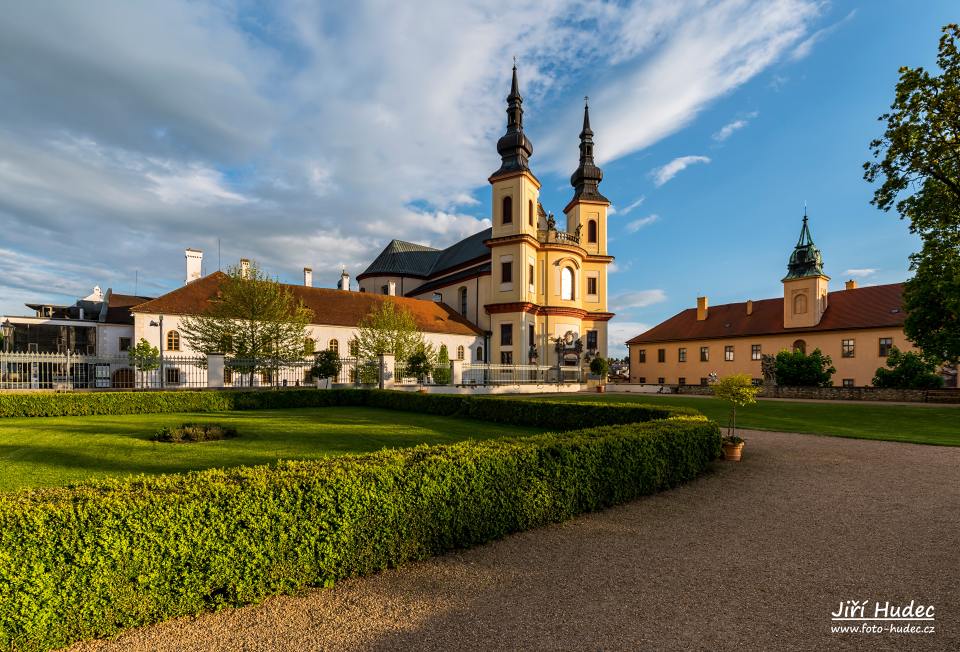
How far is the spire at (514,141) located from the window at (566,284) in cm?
984

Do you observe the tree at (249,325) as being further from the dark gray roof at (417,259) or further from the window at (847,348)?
the window at (847,348)

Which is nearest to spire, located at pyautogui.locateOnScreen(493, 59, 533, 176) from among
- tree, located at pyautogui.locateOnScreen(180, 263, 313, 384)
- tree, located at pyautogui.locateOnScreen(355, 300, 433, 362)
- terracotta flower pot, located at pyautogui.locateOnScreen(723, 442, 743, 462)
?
tree, located at pyautogui.locateOnScreen(355, 300, 433, 362)

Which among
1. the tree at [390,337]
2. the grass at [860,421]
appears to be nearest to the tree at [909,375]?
the grass at [860,421]

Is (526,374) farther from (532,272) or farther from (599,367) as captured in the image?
(532,272)

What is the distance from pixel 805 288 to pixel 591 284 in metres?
18.2

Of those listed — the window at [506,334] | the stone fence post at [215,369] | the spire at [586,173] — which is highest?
the spire at [586,173]

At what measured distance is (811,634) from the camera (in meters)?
3.56

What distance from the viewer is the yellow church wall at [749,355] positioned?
35.8 metres

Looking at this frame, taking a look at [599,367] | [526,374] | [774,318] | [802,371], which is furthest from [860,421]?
[774,318]

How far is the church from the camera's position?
40000 millimetres

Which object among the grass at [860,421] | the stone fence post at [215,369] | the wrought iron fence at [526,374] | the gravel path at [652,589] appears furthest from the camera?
the wrought iron fence at [526,374]

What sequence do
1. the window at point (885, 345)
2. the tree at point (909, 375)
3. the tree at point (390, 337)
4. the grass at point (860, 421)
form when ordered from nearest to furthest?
the grass at point (860, 421) → the tree at point (909, 375) → the tree at point (390, 337) → the window at point (885, 345)

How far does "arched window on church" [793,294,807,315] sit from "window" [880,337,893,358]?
6.01 metres

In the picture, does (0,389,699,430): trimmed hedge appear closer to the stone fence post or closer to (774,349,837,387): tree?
the stone fence post
